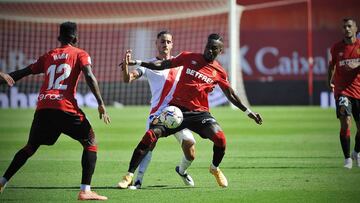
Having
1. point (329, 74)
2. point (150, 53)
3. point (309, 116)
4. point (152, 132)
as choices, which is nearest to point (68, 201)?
point (152, 132)

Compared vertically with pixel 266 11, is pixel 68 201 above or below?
below

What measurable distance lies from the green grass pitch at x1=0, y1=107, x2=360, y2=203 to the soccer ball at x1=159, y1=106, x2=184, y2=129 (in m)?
0.81

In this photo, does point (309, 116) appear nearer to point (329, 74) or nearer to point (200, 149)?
point (200, 149)

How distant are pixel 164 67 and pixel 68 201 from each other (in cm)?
231

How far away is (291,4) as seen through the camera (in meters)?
32.1

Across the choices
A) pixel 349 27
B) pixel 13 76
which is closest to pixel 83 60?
pixel 13 76

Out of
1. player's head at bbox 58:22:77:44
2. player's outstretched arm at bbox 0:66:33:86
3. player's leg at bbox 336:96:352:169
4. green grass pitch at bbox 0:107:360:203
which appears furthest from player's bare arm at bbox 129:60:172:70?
player's leg at bbox 336:96:352:169

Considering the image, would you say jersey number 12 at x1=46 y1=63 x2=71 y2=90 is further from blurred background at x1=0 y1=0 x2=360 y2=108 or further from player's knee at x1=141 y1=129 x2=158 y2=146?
blurred background at x1=0 y1=0 x2=360 y2=108

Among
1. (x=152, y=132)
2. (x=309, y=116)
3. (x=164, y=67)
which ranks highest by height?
(x=164, y=67)

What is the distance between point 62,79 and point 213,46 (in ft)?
7.06

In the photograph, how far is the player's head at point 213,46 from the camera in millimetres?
10352

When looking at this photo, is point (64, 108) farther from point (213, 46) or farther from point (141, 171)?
point (213, 46)

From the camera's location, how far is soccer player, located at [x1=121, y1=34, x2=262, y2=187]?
404 inches

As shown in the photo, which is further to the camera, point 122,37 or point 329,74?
point 122,37
